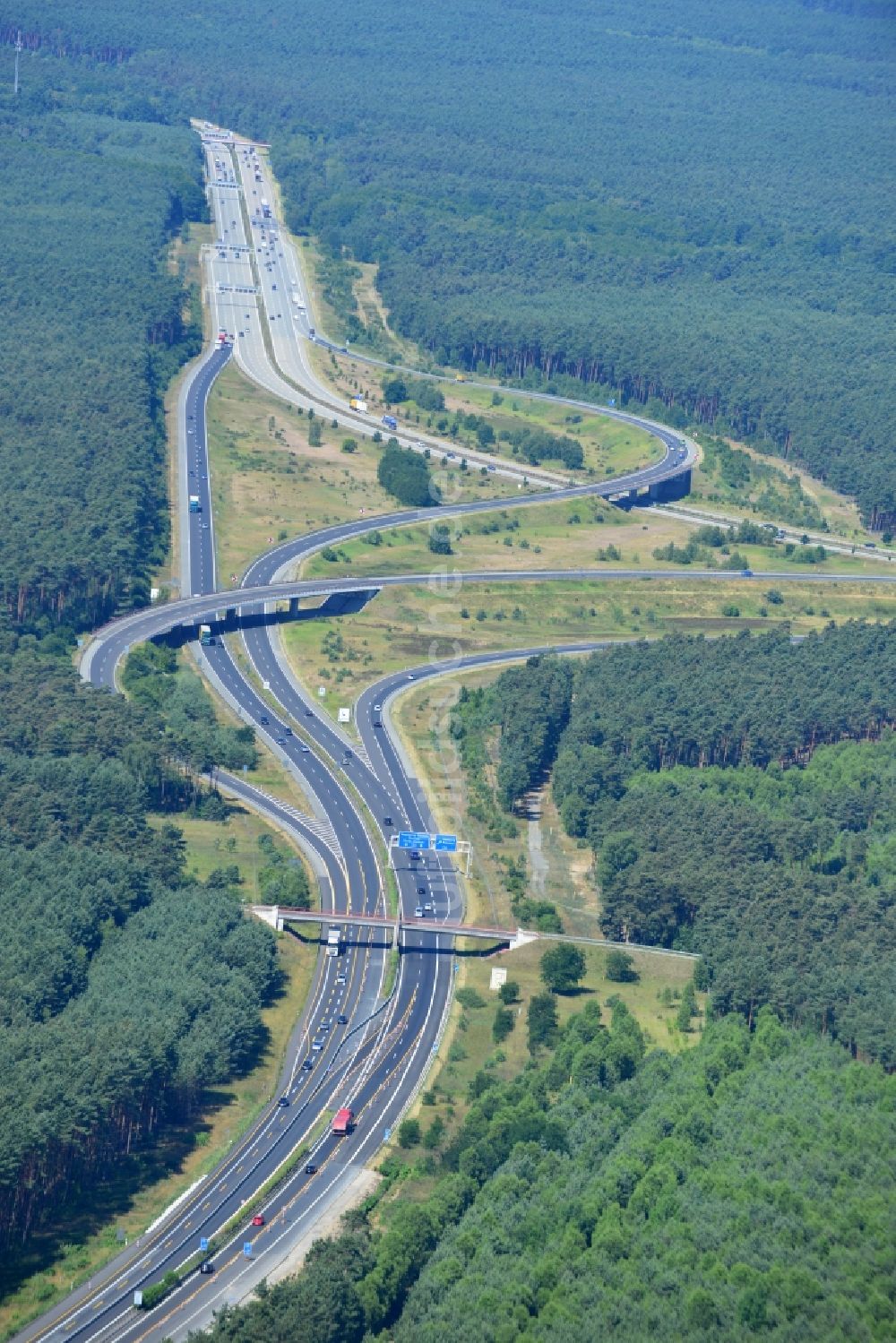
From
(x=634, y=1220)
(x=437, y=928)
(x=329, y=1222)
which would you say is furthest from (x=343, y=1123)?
(x=437, y=928)

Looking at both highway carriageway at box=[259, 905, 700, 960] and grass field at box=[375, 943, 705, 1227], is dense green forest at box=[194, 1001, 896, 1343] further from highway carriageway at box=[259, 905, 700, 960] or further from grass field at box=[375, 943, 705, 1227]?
highway carriageway at box=[259, 905, 700, 960]

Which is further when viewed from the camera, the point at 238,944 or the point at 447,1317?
the point at 238,944

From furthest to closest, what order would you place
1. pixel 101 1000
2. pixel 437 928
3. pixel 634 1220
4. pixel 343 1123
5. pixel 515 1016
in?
pixel 437 928 < pixel 515 1016 < pixel 101 1000 < pixel 343 1123 < pixel 634 1220

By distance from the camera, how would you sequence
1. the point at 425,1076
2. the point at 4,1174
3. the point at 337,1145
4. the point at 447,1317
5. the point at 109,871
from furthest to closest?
the point at 109,871 → the point at 425,1076 → the point at 337,1145 → the point at 4,1174 → the point at 447,1317

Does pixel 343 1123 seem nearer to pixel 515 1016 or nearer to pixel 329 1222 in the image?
pixel 329 1222

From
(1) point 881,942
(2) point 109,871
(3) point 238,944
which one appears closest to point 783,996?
(1) point 881,942

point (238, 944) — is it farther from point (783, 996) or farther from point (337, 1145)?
point (783, 996)
